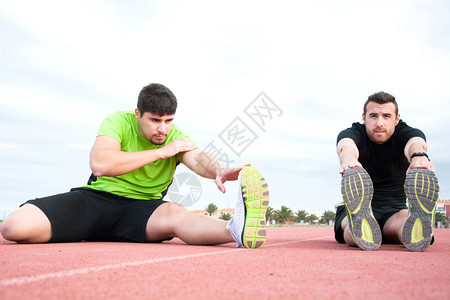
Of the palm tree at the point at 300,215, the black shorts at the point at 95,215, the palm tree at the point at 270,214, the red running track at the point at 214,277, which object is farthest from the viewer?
the palm tree at the point at 300,215

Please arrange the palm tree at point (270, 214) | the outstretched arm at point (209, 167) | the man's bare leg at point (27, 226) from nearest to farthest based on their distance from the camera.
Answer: the man's bare leg at point (27, 226) → the outstretched arm at point (209, 167) → the palm tree at point (270, 214)

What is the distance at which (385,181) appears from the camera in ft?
14.9

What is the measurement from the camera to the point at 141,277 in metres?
1.97

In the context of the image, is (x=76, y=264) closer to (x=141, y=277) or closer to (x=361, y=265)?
(x=141, y=277)

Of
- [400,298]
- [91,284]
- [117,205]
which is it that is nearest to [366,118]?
[117,205]

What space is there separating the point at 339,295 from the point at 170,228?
260 centimetres

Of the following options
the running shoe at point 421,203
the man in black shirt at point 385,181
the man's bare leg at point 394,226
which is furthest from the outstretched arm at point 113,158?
the man's bare leg at point 394,226

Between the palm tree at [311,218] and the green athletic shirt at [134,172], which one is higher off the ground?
the palm tree at [311,218]

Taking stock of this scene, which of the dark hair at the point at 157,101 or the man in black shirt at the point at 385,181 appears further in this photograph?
the dark hair at the point at 157,101

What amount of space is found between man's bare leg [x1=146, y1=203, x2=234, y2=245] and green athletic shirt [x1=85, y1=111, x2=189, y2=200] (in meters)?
0.35

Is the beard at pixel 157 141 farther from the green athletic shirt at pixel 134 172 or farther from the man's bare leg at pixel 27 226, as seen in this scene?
the man's bare leg at pixel 27 226

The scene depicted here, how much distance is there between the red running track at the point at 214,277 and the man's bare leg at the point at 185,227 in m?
0.94

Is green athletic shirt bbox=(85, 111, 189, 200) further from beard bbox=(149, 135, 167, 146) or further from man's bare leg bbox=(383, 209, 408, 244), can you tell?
man's bare leg bbox=(383, 209, 408, 244)

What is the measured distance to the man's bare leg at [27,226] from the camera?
3689mm
